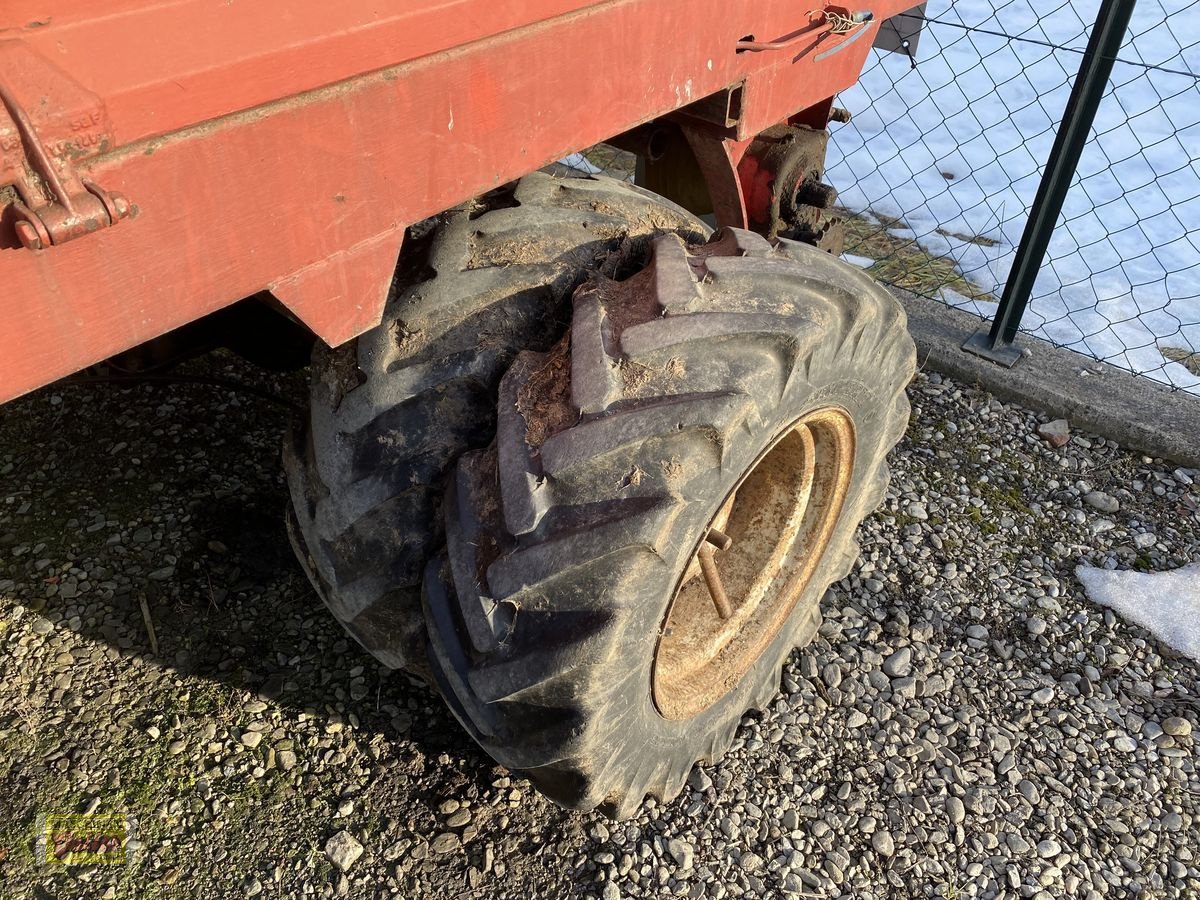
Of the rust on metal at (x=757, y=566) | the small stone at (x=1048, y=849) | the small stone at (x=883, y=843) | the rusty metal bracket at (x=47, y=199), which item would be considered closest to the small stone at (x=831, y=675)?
the rust on metal at (x=757, y=566)

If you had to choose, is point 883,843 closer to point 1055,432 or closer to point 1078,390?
point 1055,432

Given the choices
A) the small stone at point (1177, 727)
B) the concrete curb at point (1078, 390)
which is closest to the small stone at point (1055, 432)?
the concrete curb at point (1078, 390)

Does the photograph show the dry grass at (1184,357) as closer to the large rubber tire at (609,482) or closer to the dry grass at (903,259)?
the dry grass at (903,259)

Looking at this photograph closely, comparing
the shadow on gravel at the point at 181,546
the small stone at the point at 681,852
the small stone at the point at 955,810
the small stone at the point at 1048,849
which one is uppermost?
the shadow on gravel at the point at 181,546

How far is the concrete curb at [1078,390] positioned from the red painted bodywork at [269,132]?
89.8 inches

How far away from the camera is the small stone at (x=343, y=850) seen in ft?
6.35

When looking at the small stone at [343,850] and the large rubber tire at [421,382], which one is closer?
the large rubber tire at [421,382]

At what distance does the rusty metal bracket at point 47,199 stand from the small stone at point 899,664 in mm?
2074

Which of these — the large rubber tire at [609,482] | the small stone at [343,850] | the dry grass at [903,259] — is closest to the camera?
the large rubber tire at [609,482]

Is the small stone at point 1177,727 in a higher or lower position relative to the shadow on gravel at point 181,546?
lower

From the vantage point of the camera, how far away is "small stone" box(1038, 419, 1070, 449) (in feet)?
10.6

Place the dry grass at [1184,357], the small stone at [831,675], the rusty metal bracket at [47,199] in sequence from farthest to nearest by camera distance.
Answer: the dry grass at [1184,357]
the small stone at [831,675]
the rusty metal bracket at [47,199]

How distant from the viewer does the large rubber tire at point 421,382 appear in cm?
155

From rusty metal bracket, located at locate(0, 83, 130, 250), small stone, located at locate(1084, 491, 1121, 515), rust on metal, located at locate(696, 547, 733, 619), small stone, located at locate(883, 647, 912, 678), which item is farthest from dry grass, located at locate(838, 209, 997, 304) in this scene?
rusty metal bracket, located at locate(0, 83, 130, 250)
